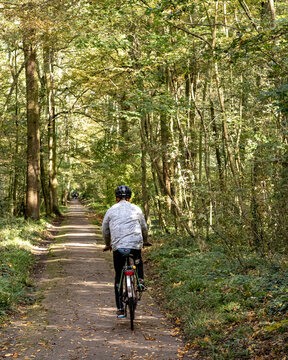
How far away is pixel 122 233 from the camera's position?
618 centimetres

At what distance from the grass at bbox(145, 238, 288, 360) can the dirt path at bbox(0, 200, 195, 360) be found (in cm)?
40

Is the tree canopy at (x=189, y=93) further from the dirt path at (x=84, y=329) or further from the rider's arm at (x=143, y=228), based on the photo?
the dirt path at (x=84, y=329)

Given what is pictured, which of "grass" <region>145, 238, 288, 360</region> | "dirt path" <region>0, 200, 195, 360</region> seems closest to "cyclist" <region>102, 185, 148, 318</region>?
"dirt path" <region>0, 200, 195, 360</region>

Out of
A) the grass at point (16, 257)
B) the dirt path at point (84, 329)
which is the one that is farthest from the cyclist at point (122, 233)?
the grass at point (16, 257)

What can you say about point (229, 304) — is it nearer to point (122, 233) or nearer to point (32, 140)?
point (122, 233)

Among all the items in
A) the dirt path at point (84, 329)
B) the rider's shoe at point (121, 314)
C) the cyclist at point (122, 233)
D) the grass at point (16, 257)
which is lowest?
the dirt path at point (84, 329)

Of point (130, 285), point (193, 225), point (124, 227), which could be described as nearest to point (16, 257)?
point (193, 225)

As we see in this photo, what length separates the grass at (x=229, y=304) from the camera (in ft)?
16.0

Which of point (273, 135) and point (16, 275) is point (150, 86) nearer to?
point (273, 135)

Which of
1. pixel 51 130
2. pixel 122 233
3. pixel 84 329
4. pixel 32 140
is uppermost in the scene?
pixel 51 130

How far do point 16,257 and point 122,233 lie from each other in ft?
22.5

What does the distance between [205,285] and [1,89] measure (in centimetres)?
2274

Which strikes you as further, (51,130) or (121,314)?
(51,130)

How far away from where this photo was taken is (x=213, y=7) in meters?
11.7
